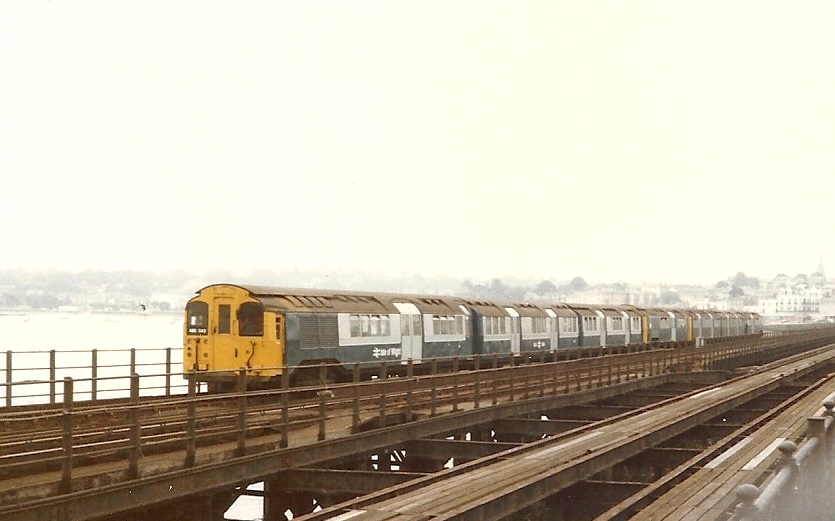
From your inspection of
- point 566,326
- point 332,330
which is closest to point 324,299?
point 332,330

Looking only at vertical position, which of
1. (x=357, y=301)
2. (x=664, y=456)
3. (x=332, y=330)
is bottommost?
(x=664, y=456)

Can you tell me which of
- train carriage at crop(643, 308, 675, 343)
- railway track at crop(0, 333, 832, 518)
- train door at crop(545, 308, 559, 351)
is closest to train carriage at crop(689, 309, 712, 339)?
train carriage at crop(643, 308, 675, 343)

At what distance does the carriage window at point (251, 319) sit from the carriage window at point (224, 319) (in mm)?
399

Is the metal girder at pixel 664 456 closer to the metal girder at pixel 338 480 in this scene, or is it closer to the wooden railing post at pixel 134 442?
the metal girder at pixel 338 480

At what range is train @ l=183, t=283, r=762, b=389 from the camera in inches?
979

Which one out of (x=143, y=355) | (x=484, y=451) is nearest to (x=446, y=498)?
(x=484, y=451)

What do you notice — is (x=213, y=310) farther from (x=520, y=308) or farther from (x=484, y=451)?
(x=520, y=308)

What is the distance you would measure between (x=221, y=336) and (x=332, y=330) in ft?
10.1

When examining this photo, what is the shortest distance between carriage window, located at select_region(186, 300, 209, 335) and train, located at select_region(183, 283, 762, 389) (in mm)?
28

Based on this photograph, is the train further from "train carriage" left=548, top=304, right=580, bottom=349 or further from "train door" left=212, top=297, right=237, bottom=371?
"train carriage" left=548, top=304, right=580, bottom=349

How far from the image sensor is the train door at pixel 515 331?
39750mm

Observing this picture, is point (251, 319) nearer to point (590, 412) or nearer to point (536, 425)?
point (536, 425)

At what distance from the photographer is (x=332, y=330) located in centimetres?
2648

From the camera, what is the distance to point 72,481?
37.1 feet
